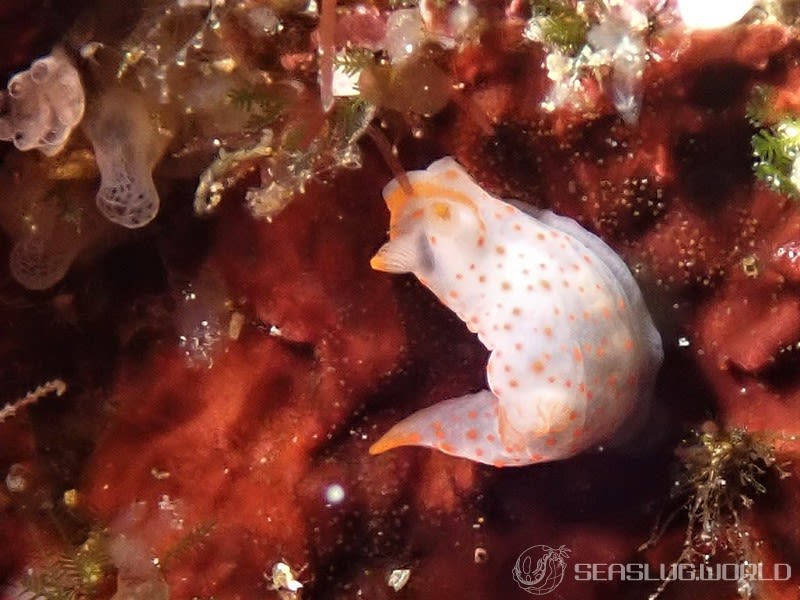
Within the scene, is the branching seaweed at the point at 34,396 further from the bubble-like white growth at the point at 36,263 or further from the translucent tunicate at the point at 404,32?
the translucent tunicate at the point at 404,32

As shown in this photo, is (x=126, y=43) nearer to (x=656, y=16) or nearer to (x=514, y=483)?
(x=656, y=16)

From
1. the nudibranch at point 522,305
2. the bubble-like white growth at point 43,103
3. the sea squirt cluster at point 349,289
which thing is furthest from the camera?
the nudibranch at point 522,305

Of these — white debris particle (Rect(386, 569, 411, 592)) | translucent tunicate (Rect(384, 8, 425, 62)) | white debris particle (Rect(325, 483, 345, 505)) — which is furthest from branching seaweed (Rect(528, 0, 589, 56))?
white debris particle (Rect(386, 569, 411, 592))

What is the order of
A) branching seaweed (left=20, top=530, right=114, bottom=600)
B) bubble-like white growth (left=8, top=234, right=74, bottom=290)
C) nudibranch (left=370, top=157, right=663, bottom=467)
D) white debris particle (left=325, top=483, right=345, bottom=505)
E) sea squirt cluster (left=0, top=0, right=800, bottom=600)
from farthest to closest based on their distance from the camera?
white debris particle (left=325, top=483, right=345, bottom=505) < branching seaweed (left=20, top=530, right=114, bottom=600) < bubble-like white growth (left=8, top=234, right=74, bottom=290) < nudibranch (left=370, top=157, right=663, bottom=467) < sea squirt cluster (left=0, top=0, right=800, bottom=600)

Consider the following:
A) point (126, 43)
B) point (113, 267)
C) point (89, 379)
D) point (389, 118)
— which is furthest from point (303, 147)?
point (89, 379)

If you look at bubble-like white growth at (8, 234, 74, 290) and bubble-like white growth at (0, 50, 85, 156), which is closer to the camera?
bubble-like white growth at (0, 50, 85, 156)

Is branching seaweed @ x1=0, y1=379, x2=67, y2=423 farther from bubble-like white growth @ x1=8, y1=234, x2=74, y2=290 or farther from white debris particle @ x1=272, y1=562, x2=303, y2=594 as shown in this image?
white debris particle @ x1=272, y1=562, x2=303, y2=594

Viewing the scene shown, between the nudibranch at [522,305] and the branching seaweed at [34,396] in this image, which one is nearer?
the nudibranch at [522,305]
